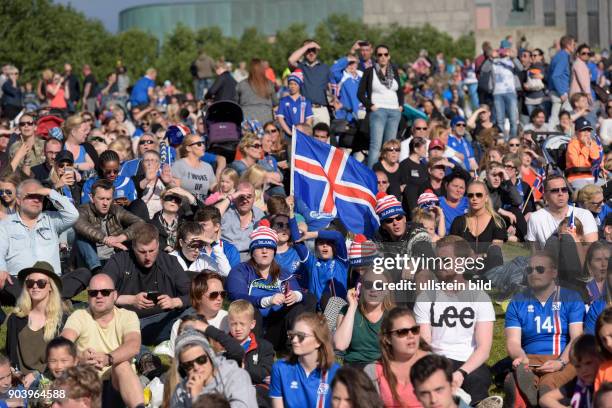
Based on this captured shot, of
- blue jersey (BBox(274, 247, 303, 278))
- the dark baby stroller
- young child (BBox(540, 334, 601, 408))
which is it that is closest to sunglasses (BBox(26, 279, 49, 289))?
blue jersey (BBox(274, 247, 303, 278))

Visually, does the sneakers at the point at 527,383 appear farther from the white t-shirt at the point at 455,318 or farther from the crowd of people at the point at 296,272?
the white t-shirt at the point at 455,318

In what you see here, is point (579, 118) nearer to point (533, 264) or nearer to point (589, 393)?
point (533, 264)

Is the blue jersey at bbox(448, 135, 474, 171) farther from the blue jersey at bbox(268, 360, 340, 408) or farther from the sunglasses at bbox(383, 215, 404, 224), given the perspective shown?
the blue jersey at bbox(268, 360, 340, 408)

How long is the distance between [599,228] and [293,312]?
390 cm

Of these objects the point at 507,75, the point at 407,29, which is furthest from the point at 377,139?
the point at 407,29

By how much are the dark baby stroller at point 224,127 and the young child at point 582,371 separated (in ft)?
31.9

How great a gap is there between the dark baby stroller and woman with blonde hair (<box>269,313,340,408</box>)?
9.26 meters

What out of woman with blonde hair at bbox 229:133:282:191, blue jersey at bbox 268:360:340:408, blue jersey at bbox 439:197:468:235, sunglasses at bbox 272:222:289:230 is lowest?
blue jersey at bbox 268:360:340:408

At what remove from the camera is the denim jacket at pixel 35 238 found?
A: 12.2 meters

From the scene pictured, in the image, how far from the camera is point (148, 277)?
37.6 ft

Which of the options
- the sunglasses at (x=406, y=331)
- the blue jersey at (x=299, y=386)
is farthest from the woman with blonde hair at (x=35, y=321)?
the sunglasses at (x=406, y=331)

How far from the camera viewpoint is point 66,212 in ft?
40.6

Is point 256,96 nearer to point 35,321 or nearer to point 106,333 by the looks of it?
point 35,321

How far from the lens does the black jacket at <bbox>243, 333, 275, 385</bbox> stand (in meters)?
10.2
